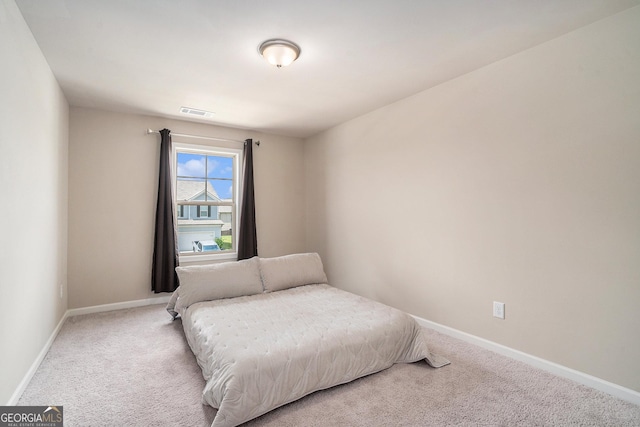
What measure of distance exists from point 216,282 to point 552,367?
2.90m

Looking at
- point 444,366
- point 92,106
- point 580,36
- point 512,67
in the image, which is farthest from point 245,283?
point 580,36

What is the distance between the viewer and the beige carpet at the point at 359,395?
1.81 meters

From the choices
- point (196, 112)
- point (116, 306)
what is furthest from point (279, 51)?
point (116, 306)

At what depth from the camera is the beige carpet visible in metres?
1.81

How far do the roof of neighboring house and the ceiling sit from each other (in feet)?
4.25

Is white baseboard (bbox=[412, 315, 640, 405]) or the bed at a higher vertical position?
the bed

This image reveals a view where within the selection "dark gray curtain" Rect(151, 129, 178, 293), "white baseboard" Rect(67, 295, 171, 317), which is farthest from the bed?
"white baseboard" Rect(67, 295, 171, 317)

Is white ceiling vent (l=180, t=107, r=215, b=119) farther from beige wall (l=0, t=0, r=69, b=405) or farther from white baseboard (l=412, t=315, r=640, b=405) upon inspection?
white baseboard (l=412, t=315, r=640, b=405)

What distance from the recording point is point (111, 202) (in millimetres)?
3895

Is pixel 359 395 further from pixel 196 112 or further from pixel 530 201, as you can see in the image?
pixel 196 112

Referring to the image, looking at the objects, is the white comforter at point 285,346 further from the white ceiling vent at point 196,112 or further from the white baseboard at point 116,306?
the white ceiling vent at point 196,112

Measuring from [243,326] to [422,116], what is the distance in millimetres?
2705

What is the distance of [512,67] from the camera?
255 centimetres

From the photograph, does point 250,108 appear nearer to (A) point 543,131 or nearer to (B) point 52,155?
(B) point 52,155
